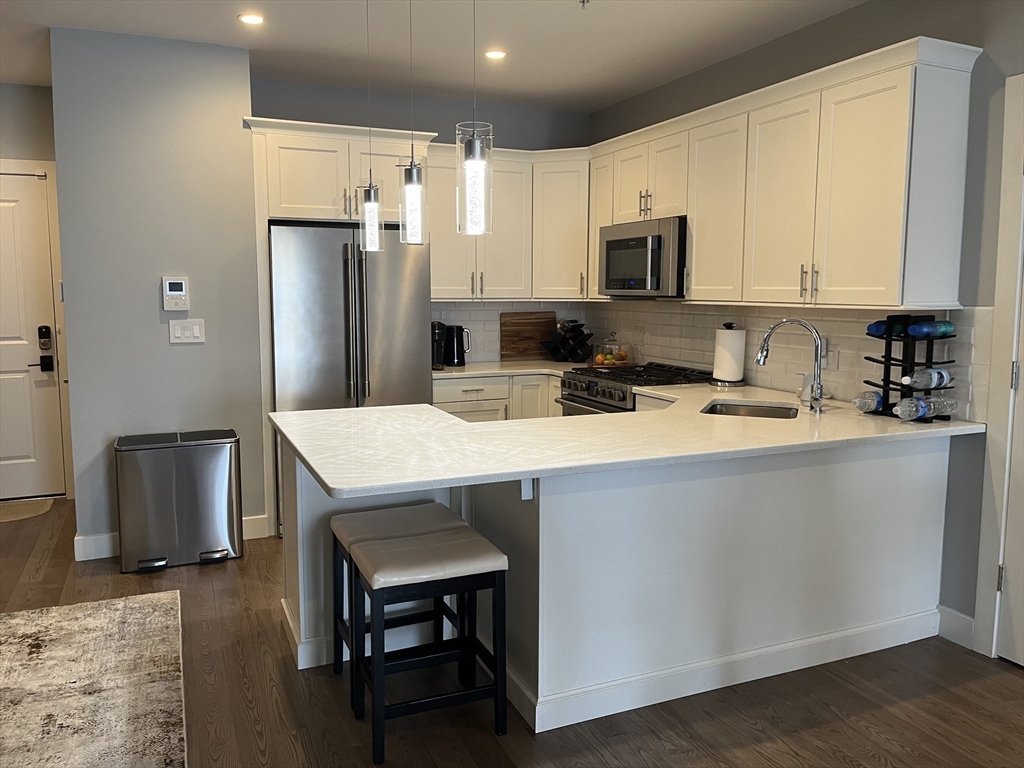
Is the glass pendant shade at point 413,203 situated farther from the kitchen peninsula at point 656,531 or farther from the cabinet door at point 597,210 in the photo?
the cabinet door at point 597,210

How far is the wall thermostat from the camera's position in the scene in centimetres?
422

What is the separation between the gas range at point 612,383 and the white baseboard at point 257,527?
73.5 inches

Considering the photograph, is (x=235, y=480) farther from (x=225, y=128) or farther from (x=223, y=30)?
(x=223, y=30)

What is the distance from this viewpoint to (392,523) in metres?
2.74

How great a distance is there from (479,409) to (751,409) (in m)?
1.86

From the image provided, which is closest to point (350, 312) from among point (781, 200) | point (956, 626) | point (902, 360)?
point (781, 200)

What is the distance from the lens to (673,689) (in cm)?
273

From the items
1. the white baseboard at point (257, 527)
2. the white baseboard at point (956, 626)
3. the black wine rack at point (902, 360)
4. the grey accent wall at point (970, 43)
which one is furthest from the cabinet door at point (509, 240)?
the white baseboard at point (956, 626)

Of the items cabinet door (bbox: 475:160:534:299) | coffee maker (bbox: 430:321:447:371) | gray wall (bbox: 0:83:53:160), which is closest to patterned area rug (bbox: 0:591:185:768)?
coffee maker (bbox: 430:321:447:371)

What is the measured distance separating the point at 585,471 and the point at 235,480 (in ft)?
7.97

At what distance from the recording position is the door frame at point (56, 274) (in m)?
5.17

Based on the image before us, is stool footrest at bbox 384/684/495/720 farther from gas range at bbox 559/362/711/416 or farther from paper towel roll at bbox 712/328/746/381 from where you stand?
paper towel roll at bbox 712/328/746/381

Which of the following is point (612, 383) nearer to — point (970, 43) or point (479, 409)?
point (479, 409)

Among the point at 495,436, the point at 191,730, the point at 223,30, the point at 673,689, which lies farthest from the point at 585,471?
the point at 223,30
